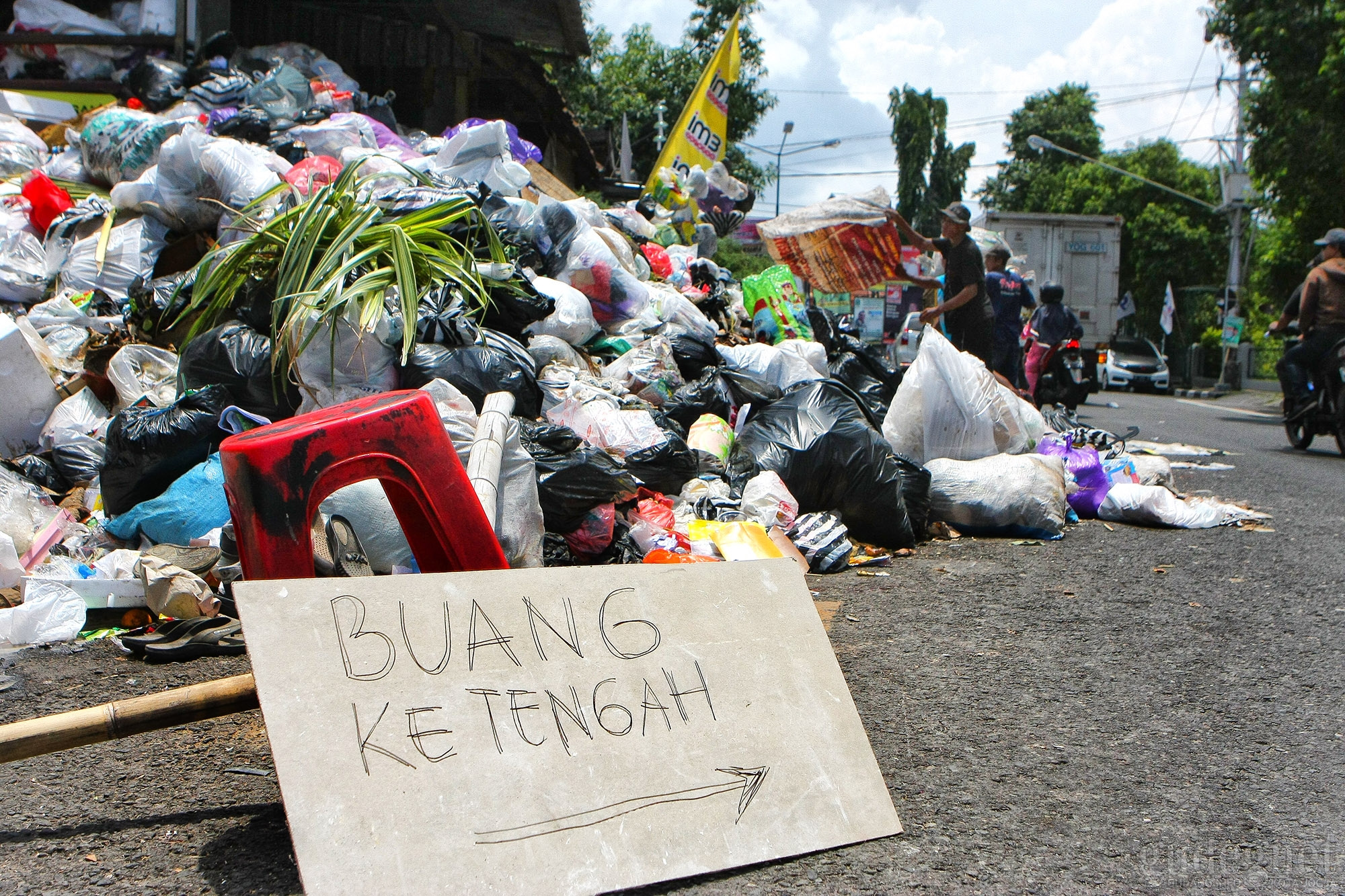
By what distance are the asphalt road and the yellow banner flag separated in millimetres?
9859

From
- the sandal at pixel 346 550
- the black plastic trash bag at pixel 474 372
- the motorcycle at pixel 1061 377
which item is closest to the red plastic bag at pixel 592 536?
the black plastic trash bag at pixel 474 372

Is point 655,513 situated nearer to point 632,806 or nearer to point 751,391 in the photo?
point 751,391

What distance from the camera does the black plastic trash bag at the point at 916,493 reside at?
170 inches

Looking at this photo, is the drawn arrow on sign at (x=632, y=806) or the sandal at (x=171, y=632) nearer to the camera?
the drawn arrow on sign at (x=632, y=806)

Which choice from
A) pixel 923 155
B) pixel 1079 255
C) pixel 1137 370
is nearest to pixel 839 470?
pixel 1079 255

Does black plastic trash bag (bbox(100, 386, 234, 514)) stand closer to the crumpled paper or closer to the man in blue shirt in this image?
the crumpled paper

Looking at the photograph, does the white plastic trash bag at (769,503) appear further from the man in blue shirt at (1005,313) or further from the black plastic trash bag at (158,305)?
the man in blue shirt at (1005,313)

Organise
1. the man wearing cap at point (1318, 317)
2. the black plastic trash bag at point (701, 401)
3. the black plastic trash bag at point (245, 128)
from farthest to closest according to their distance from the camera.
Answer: the man wearing cap at point (1318, 317), the black plastic trash bag at point (245, 128), the black plastic trash bag at point (701, 401)

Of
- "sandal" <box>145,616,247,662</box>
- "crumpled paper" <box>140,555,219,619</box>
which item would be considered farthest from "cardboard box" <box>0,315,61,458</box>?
"sandal" <box>145,616,247,662</box>

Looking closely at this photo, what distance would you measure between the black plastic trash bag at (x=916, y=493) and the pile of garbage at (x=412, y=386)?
1cm

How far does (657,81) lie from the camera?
33531 mm

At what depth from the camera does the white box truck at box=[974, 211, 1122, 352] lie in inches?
759

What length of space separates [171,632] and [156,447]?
104 cm

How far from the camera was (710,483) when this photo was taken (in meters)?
4.11
